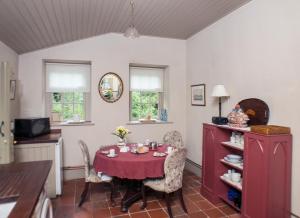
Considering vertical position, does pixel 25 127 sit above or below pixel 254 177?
above

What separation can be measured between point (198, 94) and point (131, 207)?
2.39m

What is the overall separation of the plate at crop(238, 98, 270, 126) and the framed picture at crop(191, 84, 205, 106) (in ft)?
3.72

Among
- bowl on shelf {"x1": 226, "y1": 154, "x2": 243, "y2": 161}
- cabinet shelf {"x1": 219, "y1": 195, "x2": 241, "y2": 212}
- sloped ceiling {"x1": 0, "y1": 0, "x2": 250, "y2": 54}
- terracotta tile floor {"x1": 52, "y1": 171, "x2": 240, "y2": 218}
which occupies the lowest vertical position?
terracotta tile floor {"x1": 52, "y1": 171, "x2": 240, "y2": 218}

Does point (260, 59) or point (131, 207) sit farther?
point (131, 207)

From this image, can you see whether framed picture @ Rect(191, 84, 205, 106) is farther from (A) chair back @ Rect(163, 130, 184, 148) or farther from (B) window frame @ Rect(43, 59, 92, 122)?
(B) window frame @ Rect(43, 59, 92, 122)

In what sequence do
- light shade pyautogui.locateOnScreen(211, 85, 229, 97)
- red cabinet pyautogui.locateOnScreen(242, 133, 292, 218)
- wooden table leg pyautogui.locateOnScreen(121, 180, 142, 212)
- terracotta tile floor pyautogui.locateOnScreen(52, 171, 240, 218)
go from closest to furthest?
red cabinet pyautogui.locateOnScreen(242, 133, 292, 218) < terracotta tile floor pyautogui.locateOnScreen(52, 171, 240, 218) < wooden table leg pyautogui.locateOnScreen(121, 180, 142, 212) < light shade pyautogui.locateOnScreen(211, 85, 229, 97)

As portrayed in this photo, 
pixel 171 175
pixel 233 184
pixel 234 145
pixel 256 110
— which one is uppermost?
pixel 256 110

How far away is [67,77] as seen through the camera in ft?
13.6

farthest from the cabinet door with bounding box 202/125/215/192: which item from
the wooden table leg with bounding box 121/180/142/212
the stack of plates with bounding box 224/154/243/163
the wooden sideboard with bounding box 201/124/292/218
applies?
the wooden table leg with bounding box 121/180/142/212

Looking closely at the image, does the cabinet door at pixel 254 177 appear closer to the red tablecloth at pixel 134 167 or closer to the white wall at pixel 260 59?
the white wall at pixel 260 59

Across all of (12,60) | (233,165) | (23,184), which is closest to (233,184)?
(233,165)

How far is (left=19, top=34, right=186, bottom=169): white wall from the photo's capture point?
3861 mm

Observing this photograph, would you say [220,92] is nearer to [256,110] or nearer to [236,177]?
[256,110]

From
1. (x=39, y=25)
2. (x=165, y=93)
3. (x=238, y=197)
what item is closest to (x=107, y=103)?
(x=165, y=93)
